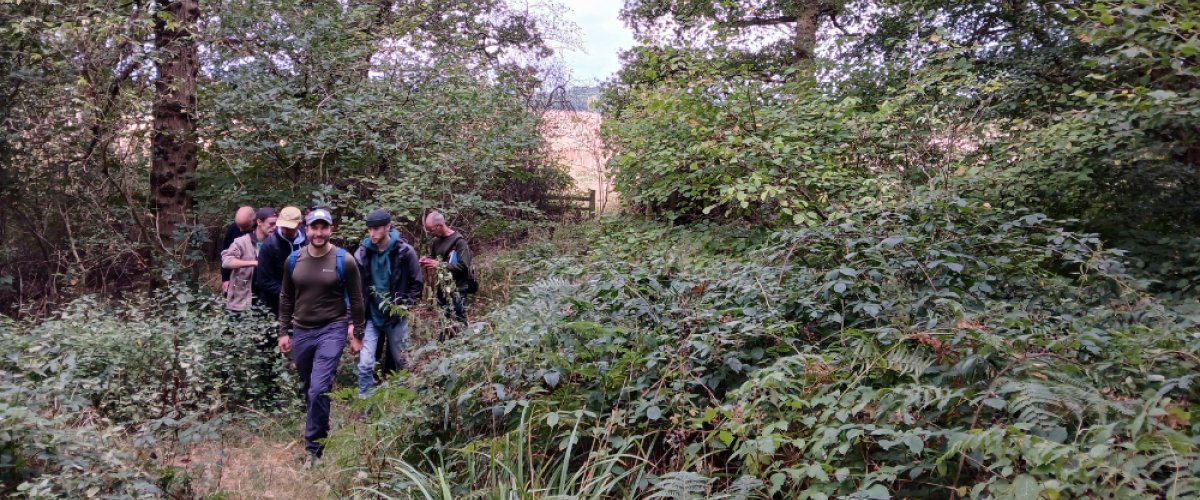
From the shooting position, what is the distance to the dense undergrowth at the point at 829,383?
2611 millimetres

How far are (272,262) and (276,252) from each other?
14 cm

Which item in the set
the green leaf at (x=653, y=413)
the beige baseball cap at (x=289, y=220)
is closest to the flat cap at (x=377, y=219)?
the beige baseball cap at (x=289, y=220)

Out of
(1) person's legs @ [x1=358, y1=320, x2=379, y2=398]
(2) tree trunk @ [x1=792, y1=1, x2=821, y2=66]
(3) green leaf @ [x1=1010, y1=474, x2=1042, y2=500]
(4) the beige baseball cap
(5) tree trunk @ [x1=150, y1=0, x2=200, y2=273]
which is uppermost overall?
(2) tree trunk @ [x1=792, y1=1, x2=821, y2=66]

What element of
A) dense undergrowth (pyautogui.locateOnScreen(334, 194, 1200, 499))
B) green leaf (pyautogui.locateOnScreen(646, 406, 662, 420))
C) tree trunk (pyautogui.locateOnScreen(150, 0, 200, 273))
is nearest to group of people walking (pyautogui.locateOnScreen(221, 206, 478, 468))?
dense undergrowth (pyautogui.locateOnScreen(334, 194, 1200, 499))

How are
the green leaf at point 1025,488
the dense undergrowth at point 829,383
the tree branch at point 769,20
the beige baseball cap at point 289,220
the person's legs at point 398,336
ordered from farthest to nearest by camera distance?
the tree branch at point 769,20 → the person's legs at point 398,336 → the beige baseball cap at point 289,220 → the dense undergrowth at point 829,383 → the green leaf at point 1025,488

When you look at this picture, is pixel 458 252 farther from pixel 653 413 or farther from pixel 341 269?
pixel 653 413

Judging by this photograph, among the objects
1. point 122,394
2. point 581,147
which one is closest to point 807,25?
point 581,147

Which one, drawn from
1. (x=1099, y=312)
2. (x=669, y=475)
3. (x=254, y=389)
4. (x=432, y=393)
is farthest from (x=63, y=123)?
(x=1099, y=312)

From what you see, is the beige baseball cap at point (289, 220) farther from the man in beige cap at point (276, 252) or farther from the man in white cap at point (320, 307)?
the man in white cap at point (320, 307)

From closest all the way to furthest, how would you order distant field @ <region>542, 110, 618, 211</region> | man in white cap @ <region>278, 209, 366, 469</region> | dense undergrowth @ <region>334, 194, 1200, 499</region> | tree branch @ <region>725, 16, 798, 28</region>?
dense undergrowth @ <region>334, 194, 1200, 499</region> < man in white cap @ <region>278, 209, 366, 469</region> < distant field @ <region>542, 110, 618, 211</region> < tree branch @ <region>725, 16, 798, 28</region>

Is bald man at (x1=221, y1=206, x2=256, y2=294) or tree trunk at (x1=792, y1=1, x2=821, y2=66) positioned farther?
tree trunk at (x1=792, y1=1, x2=821, y2=66)

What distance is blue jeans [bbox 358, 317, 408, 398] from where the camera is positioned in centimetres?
550

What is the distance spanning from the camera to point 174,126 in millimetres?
8586

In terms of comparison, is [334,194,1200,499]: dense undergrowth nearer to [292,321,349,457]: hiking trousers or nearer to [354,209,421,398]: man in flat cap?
[292,321,349,457]: hiking trousers
